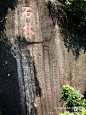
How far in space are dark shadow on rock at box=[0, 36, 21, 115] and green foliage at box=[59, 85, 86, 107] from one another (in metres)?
1.24

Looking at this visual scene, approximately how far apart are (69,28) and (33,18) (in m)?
1.07

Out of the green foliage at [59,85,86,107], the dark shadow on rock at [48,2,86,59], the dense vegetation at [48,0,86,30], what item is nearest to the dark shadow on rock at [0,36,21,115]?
the green foliage at [59,85,86,107]

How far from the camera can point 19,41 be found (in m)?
2.48

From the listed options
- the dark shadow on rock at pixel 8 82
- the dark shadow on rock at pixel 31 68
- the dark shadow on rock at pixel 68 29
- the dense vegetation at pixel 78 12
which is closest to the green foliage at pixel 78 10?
the dense vegetation at pixel 78 12

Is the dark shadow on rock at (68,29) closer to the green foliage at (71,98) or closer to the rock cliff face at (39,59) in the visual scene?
the rock cliff face at (39,59)

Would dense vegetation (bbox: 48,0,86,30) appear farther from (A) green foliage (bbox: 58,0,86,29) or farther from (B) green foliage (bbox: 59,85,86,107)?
(B) green foliage (bbox: 59,85,86,107)

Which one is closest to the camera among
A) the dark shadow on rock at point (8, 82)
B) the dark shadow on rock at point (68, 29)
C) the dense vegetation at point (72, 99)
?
the dark shadow on rock at point (8, 82)

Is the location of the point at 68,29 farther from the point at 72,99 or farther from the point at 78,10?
the point at 72,99

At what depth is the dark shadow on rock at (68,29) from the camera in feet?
8.82

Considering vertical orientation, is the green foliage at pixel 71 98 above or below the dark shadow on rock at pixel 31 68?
below

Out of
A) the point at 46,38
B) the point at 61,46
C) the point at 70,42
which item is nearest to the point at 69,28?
the point at 70,42

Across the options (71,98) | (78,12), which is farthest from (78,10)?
(71,98)

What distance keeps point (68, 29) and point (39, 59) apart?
123cm

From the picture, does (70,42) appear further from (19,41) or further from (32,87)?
(32,87)
